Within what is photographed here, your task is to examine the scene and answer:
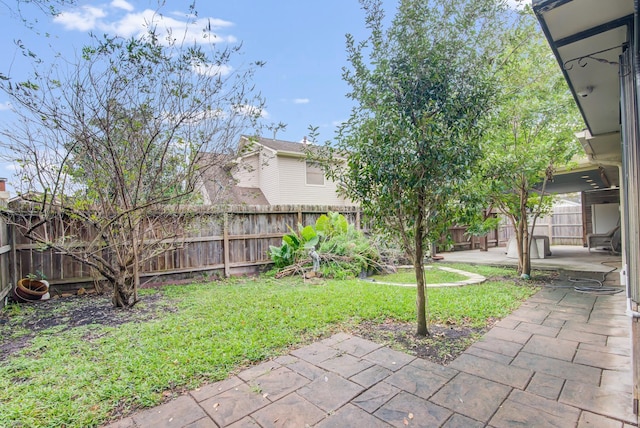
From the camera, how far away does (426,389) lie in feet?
7.49

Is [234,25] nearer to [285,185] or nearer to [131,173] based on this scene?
[131,173]

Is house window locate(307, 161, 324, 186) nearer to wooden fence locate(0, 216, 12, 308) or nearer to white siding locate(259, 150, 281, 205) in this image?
white siding locate(259, 150, 281, 205)

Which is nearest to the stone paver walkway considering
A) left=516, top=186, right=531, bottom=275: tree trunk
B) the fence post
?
left=516, top=186, right=531, bottom=275: tree trunk

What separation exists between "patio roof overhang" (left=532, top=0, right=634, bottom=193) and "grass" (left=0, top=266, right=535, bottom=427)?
2.85 meters

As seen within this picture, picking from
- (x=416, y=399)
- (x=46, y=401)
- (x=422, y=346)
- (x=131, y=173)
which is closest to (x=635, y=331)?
(x=416, y=399)

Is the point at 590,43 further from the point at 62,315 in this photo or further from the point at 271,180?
the point at 271,180

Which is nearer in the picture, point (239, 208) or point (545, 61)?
point (545, 61)

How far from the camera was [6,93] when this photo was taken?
11.2 feet

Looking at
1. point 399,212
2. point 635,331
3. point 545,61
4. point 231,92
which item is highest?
point 545,61

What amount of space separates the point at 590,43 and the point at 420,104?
1396 millimetres

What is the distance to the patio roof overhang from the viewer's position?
2123mm

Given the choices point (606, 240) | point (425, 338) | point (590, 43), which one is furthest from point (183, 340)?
point (606, 240)

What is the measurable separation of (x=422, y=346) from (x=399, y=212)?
4.45 feet

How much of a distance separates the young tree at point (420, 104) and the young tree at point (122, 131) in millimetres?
2170
